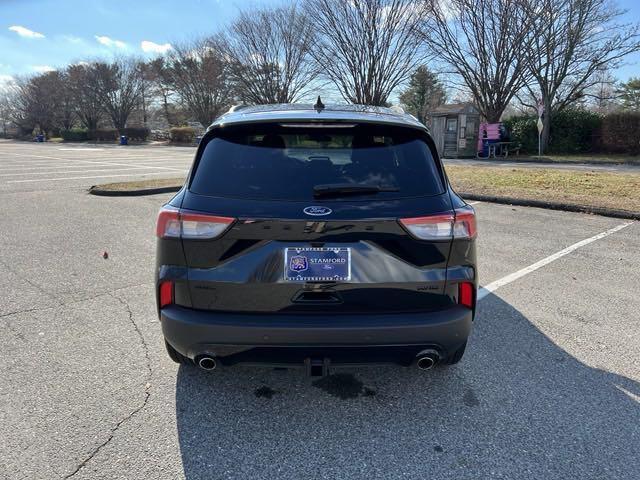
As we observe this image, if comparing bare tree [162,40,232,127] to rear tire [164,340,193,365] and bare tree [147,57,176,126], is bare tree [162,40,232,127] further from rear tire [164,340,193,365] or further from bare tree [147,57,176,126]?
rear tire [164,340,193,365]

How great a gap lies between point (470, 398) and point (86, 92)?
5885cm

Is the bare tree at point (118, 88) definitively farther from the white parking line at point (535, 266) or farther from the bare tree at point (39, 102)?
the white parking line at point (535, 266)

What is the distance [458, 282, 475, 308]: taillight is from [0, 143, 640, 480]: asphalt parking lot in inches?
26.8

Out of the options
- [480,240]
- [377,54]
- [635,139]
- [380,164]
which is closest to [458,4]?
[377,54]

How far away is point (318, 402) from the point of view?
2.60 meters

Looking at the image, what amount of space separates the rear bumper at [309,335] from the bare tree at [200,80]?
133ft

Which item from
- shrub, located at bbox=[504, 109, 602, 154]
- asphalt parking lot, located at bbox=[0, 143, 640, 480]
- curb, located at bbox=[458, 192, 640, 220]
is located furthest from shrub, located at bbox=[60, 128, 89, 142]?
asphalt parking lot, located at bbox=[0, 143, 640, 480]

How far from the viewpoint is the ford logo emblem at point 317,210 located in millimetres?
2160

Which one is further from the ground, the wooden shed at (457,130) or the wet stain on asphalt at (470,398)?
the wooden shed at (457,130)

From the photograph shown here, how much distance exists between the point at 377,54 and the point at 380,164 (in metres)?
28.2

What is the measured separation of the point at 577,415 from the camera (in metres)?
2.48

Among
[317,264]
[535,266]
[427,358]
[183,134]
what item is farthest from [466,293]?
[183,134]

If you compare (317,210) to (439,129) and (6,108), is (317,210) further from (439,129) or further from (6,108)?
(6,108)

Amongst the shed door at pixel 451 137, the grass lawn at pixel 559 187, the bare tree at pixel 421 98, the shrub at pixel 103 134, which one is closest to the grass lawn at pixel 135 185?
the grass lawn at pixel 559 187
